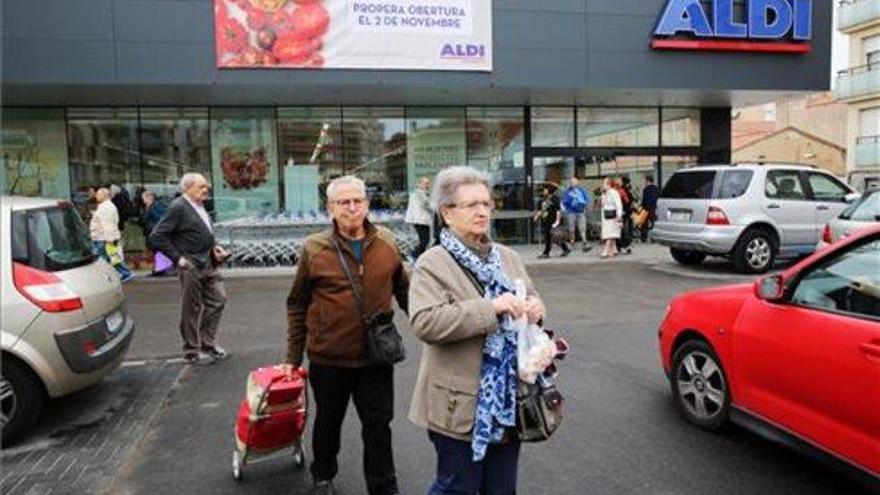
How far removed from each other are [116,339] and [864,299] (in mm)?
4965

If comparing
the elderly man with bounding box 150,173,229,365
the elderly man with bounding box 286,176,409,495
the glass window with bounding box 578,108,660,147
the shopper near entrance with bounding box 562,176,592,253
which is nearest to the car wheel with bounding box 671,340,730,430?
the elderly man with bounding box 286,176,409,495

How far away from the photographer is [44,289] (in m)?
4.95

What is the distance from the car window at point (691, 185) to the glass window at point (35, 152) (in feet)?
44.1

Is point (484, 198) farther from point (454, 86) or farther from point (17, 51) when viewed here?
point (17, 51)

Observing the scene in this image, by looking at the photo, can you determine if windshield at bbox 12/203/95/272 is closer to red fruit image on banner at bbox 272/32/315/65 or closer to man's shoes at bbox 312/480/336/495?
man's shoes at bbox 312/480/336/495

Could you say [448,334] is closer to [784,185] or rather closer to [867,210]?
[867,210]

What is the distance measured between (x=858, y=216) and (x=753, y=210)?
2.90 metres

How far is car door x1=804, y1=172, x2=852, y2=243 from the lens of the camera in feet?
42.3

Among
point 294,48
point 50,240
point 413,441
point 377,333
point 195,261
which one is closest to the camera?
point 377,333

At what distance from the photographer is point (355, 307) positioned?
3.68 metres

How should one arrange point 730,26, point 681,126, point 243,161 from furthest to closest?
point 681,126 → point 243,161 → point 730,26

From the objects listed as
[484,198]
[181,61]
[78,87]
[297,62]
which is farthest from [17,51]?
[484,198]

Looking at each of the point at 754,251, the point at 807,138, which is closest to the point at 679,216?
the point at 754,251

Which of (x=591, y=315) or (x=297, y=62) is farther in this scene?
(x=297, y=62)
